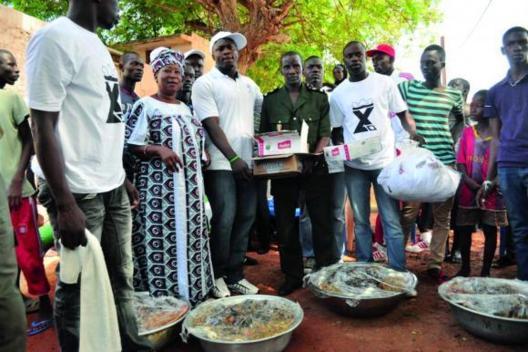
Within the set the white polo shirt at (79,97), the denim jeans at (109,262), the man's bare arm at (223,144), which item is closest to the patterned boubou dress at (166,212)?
the man's bare arm at (223,144)

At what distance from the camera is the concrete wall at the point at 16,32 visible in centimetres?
538

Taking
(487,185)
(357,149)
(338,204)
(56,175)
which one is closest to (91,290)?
(56,175)

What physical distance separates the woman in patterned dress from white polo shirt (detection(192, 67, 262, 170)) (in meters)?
0.28

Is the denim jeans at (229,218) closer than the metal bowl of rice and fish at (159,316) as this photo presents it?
No

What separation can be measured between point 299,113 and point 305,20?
8.59 metres

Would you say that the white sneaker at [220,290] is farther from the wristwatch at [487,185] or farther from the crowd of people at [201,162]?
the wristwatch at [487,185]

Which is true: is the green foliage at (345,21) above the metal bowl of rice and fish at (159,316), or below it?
above

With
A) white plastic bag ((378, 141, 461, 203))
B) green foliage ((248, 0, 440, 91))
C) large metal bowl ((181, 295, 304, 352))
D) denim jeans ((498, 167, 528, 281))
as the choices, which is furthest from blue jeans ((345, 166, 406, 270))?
green foliage ((248, 0, 440, 91))

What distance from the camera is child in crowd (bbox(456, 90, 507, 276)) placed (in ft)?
12.0

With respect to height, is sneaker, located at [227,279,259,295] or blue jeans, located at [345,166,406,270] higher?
blue jeans, located at [345,166,406,270]

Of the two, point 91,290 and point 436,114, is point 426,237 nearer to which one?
point 436,114

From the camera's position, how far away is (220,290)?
3.51 m

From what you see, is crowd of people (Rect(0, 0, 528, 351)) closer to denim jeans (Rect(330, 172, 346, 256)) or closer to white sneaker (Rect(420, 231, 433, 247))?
denim jeans (Rect(330, 172, 346, 256))

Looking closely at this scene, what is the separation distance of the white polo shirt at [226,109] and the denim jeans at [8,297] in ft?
6.24
